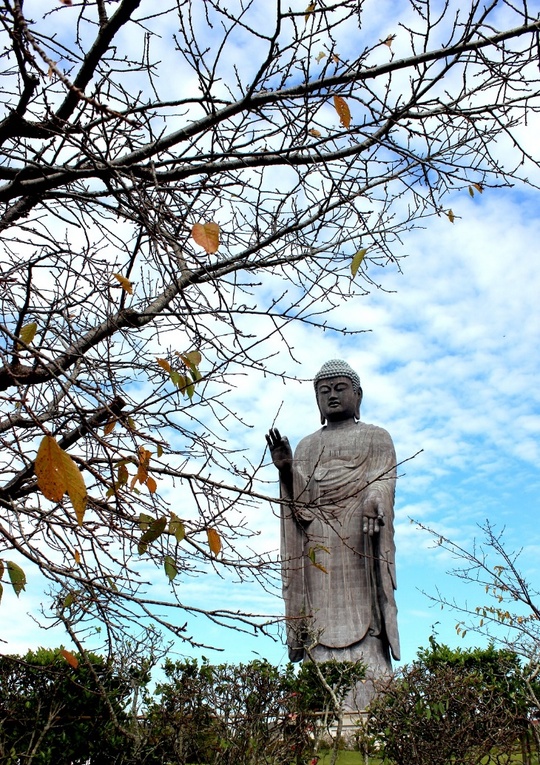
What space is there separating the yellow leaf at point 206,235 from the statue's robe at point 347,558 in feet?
24.6

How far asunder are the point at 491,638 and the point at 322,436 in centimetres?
390

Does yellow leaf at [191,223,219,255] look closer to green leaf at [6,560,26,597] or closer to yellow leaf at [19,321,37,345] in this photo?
yellow leaf at [19,321,37,345]

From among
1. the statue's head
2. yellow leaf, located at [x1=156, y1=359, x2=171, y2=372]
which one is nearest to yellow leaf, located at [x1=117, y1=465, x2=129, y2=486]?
yellow leaf, located at [x1=156, y1=359, x2=171, y2=372]

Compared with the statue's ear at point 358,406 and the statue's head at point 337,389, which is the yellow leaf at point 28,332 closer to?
the statue's head at point 337,389

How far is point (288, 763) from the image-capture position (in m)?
6.41

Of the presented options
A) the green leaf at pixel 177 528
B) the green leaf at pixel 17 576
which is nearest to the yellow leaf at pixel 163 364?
the green leaf at pixel 177 528

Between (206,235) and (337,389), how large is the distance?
9084 mm

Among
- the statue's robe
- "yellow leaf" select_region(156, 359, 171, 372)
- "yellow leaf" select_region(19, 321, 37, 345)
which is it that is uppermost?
the statue's robe

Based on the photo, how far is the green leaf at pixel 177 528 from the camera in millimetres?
3031

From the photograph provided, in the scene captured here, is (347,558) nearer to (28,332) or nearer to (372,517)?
(372,517)

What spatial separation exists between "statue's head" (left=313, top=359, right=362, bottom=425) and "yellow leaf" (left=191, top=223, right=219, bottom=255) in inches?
353

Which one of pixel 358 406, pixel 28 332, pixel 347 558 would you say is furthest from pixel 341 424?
pixel 28 332

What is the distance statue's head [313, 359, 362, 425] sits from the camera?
37.8 ft

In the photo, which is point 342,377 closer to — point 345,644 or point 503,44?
point 345,644
